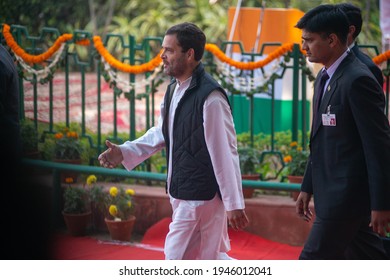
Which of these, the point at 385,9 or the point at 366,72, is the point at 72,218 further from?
the point at 385,9

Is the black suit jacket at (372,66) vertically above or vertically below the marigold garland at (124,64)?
above

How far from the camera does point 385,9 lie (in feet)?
29.8

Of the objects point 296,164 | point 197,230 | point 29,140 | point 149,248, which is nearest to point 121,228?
point 149,248

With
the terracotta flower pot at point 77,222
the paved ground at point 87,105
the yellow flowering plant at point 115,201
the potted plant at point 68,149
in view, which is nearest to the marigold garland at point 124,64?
the paved ground at point 87,105

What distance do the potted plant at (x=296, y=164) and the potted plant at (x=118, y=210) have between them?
1.43 metres

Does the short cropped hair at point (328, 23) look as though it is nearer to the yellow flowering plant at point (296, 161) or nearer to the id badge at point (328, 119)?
the id badge at point (328, 119)

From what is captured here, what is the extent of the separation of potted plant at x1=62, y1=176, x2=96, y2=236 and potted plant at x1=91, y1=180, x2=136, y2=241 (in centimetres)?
10

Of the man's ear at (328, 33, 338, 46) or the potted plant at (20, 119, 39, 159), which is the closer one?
the man's ear at (328, 33, 338, 46)

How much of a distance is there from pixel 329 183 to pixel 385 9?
19.8 ft

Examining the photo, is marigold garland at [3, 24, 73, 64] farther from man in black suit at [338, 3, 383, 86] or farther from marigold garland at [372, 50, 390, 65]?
man in black suit at [338, 3, 383, 86]

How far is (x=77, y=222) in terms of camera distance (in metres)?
6.48

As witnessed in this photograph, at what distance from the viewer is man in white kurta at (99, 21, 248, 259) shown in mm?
3932

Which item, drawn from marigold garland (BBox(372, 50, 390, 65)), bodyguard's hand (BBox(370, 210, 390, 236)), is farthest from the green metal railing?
bodyguard's hand (BBox(370, 210, 390, 236))

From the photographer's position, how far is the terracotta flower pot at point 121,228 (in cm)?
629
